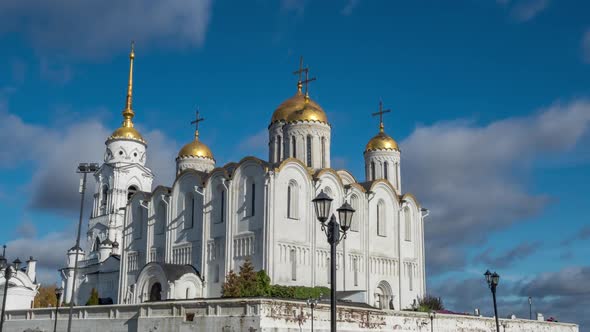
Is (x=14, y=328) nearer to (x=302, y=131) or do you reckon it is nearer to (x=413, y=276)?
(x=302, y=131)

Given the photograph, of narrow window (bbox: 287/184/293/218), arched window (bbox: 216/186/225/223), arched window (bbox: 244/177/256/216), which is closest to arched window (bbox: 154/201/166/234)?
arched window (bbox: 216/186/225/223)

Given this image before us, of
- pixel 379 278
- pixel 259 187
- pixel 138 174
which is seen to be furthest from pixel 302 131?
pixel 138 174

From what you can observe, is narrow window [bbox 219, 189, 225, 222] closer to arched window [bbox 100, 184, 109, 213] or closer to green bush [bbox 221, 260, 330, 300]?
green bush [bbox 221, 260, 330, 300]

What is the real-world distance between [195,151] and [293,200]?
16638mm

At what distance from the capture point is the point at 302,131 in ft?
143

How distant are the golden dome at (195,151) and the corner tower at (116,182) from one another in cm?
539

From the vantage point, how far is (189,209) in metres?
42.2

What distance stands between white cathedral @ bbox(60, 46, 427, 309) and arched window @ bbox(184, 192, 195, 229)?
67 mm

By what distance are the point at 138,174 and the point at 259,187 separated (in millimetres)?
21535

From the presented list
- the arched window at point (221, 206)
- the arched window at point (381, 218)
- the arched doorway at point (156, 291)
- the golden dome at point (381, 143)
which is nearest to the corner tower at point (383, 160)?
the golden dome at point (381, 143)

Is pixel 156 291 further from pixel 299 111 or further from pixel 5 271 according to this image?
pixel 299 111

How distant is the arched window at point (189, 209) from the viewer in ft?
137

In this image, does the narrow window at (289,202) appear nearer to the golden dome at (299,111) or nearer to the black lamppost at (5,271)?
the golden dome at (299,111)

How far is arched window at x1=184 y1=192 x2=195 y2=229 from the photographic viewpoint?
1642 inches
